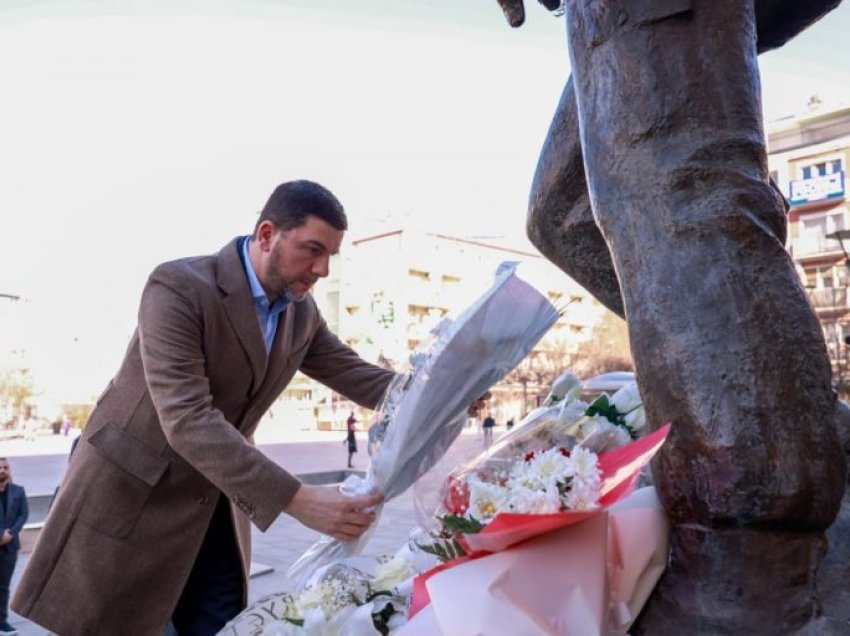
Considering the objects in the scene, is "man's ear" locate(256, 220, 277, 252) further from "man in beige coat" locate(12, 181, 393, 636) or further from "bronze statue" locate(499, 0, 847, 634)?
"bronze statue" locate(499, 0, 847, 634)

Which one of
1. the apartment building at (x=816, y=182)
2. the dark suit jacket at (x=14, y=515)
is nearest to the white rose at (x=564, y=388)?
the dark suit jacket at (x=14, y=515)

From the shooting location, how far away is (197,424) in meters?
1.96

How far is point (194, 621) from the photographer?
2562mm

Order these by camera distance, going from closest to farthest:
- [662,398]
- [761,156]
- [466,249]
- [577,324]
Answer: [662,398] → [761,156] → [577,324] → [466,249]

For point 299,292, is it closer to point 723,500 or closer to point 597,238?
point 597,238

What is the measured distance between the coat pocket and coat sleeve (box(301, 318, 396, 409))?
68 centimetres

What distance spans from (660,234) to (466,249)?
Answer: 61156 millimetres

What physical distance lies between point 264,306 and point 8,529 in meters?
4.08

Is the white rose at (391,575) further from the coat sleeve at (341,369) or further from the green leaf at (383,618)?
the coat sleeve at (341,369)

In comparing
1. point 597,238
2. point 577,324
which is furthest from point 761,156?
point 577,324

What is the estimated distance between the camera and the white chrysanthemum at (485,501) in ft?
4.32

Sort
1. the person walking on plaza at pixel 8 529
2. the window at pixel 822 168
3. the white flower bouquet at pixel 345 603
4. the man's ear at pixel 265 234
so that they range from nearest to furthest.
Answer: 1. the white flower bouquet at pixel 345 603
2. the man's ear at pixel 265 234
3. the person walking on plaza at pixel 8 529
4. the window at pixel 822 168

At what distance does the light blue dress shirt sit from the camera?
2426 mm

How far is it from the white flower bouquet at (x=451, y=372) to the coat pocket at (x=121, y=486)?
729 mm
